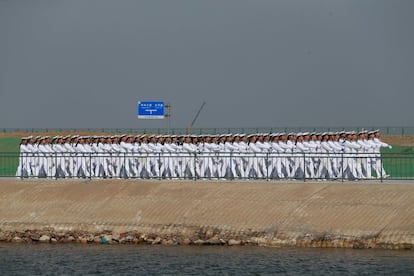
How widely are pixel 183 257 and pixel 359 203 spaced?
5943mm

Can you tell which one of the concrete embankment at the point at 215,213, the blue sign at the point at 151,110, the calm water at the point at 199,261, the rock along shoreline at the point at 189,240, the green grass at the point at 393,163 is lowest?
the calm water at the point at 199,261

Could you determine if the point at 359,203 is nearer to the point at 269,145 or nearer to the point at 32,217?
the point at 269,145

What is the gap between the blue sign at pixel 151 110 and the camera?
54.1m

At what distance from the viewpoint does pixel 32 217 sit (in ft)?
133

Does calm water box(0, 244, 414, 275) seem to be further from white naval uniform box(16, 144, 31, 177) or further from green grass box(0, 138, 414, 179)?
white naval uniform box(16, 144, 31, 177)

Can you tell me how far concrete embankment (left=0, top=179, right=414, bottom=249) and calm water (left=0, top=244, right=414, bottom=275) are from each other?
955 mm

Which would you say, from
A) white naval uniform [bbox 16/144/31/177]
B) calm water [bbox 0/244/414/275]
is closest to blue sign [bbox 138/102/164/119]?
white naval uniform [bbox 16/144/31/177]

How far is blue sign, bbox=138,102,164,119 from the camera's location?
5409 centimetres

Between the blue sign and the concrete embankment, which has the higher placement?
the blue sign

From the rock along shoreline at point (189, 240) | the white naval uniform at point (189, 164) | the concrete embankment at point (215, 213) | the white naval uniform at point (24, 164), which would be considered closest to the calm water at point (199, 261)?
the rock along shoreline at point (189, 240)

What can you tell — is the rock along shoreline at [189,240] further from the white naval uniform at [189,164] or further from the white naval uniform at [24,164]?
the white naval uniform at [24,164]

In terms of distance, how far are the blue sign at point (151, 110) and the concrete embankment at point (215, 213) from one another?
37.2 feet

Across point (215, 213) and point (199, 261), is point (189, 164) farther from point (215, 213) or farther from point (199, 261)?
point (199, 261)

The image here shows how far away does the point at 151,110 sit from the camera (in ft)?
178
